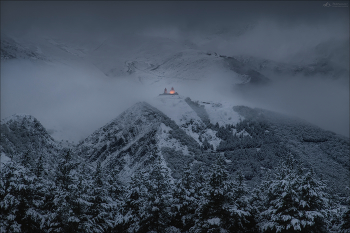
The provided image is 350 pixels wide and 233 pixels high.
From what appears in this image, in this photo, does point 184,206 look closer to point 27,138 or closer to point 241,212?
point 241,212

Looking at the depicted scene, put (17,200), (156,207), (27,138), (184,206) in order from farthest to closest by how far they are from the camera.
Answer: (27,138) < (184,206) < (156,207) < (17,200)

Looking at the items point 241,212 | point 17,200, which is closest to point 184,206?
point 241,212

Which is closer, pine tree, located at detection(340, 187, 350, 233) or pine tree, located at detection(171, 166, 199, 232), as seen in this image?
pine tree, located at detection(340, 187, 350, 233)

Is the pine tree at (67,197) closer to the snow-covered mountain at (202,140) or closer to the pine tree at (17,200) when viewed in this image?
the pine tree at (17,200)

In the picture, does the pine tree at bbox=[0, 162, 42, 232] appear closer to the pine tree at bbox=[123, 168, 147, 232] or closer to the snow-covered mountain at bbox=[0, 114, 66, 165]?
the pine tree at bbox=[123, 168, 147, 232]

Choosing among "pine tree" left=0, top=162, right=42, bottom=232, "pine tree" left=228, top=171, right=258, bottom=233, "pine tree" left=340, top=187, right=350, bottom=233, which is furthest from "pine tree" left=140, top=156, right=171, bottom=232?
"pine tree" left=340, top=187, right=350, bottom=233

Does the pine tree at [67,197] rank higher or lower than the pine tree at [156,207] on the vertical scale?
higher

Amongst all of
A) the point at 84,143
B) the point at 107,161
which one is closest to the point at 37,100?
the point at 84,143

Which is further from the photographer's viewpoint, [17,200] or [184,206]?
[184,206]

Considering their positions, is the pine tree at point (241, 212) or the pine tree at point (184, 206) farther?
the pine tree at point (184, 206)

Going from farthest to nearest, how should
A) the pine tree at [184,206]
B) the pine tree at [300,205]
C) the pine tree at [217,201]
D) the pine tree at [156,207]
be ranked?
the pine tree at [184,206] < the pine tree at [156,207] < the pine tree at [217,201] < the pine tree at [300,205]

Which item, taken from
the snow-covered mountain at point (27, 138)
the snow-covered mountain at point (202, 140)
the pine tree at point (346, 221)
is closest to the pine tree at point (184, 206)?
the pine tree at point (346, 221)
